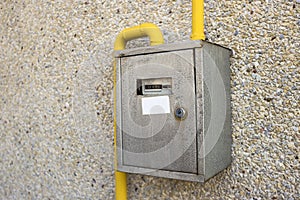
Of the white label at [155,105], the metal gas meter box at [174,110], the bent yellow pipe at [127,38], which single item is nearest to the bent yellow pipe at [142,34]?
the bent yellow pipe at [127,38]

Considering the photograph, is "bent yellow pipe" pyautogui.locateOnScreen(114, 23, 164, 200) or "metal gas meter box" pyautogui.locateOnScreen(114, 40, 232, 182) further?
"bent yellow pipe" pyautogui.locateOnScreen(114, 23, 164, 200)

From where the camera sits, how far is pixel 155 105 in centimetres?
97

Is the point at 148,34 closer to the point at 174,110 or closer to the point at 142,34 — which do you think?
the point at 142,34

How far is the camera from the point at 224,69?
101 centimetres

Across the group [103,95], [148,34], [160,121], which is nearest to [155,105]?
[160,121]

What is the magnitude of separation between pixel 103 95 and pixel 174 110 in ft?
1.58

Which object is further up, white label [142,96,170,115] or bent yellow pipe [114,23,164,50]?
bent yellow pipe [114,23,164,50]

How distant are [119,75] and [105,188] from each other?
557mm

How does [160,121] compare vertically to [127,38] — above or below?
below

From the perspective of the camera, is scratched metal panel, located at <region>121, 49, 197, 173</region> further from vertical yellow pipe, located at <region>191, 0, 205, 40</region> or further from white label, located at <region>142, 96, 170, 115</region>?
vertical yellow pipe, located at <region>191, 0, 205, 40</region>

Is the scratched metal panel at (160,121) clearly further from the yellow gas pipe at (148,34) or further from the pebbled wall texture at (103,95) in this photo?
the pebbled wall texture at (103,95)

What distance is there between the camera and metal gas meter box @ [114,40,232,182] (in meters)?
0.91

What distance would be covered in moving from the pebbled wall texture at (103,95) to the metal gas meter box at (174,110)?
0.09 meters

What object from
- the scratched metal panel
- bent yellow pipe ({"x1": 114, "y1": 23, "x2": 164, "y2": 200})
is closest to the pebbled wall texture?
bent yellow pipe ({"x1": 114, "y1": 23, "x2": 164, "y2": 200})
